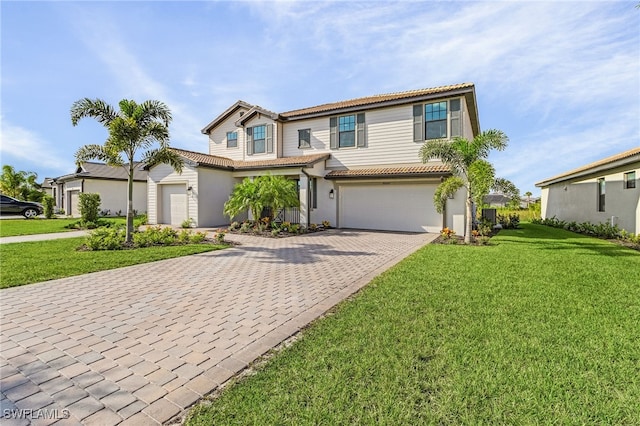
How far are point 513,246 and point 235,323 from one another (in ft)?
34.6

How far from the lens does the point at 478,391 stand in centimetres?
258

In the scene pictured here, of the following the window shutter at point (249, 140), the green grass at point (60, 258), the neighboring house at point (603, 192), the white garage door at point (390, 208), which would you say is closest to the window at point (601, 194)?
the neighboring house at point (603, 192)

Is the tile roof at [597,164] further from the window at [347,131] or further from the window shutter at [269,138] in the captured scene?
the window shutter at [269,138]

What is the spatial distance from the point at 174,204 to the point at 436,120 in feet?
50.8

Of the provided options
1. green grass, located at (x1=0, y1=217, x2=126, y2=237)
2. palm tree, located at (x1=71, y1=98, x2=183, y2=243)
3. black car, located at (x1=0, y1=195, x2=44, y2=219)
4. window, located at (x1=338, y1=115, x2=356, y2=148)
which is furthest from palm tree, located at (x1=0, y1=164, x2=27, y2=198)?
window, located at (x1=338, y1=115, x2=356, y2=148)

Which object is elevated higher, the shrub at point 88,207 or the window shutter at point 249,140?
the window shutter at point 249,140

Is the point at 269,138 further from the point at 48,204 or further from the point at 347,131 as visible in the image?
the point at 48,204

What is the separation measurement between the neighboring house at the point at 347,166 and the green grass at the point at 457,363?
10073 mm

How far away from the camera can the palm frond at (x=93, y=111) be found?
981cm

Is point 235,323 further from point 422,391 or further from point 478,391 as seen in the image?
point 478,391

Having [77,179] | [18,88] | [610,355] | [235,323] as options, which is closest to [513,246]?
[610,355]

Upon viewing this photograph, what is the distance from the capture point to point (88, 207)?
16750 mm

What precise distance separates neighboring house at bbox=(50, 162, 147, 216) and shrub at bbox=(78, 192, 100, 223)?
1125 cm

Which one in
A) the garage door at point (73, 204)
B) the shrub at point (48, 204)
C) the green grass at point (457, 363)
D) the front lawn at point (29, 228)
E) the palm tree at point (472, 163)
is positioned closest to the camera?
the green grass at point (457, 363)
